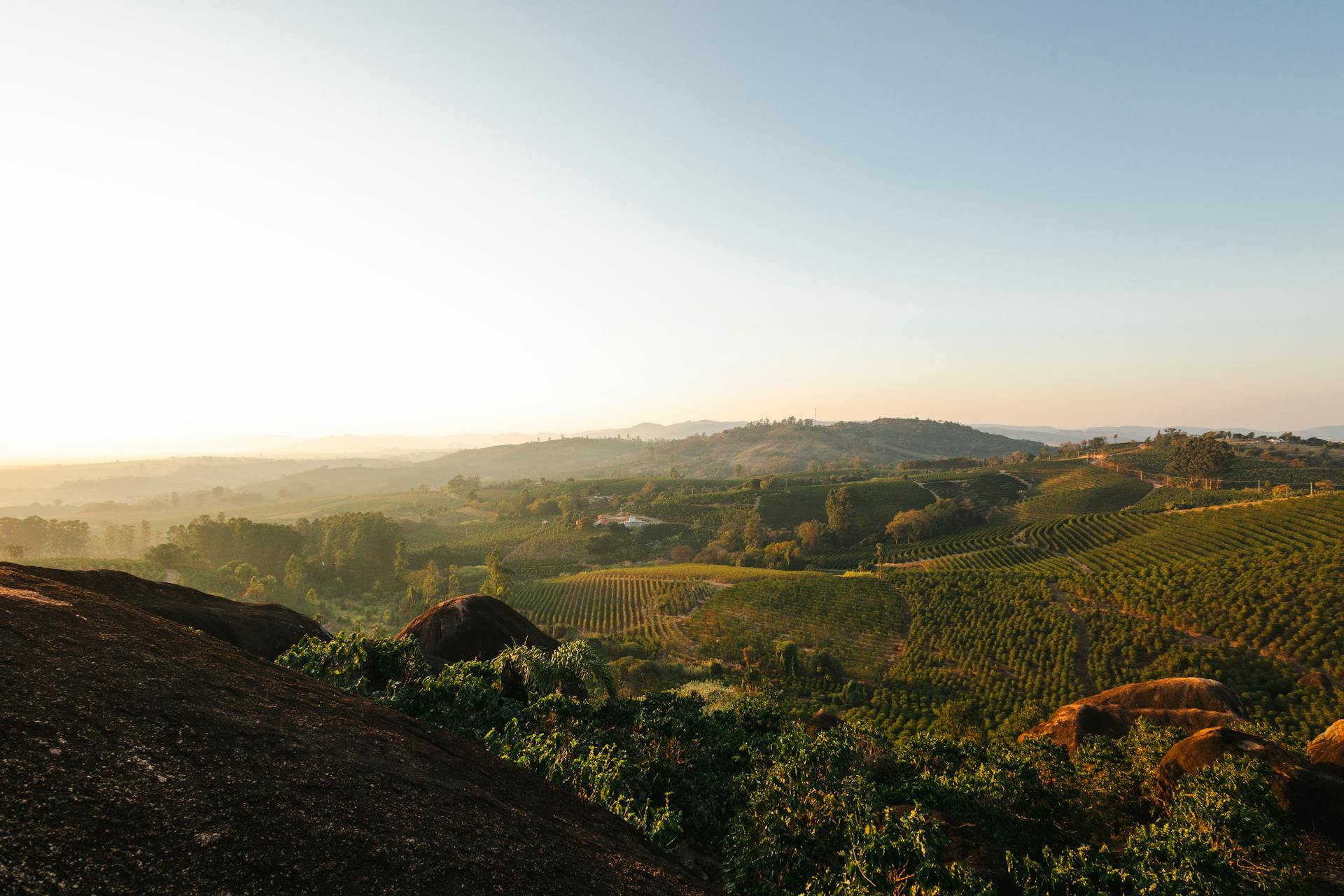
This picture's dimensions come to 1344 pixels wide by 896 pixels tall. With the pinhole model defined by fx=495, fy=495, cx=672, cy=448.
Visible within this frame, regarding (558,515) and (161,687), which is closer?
(161,687)

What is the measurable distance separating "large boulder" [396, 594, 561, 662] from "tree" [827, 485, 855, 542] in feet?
319

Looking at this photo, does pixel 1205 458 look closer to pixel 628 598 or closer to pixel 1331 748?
pixel 1331 748

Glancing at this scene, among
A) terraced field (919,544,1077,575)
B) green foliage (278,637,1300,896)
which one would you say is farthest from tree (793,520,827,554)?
green foliage (278,637,1300,896)

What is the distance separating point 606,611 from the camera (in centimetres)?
7731

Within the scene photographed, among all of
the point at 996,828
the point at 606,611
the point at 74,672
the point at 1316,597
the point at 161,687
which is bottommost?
the point at 606,611

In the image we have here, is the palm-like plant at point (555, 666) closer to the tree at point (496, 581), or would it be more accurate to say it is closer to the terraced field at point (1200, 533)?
the tree at point (496, 581)

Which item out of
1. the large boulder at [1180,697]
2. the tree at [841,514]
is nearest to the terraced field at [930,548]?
the tree at [841,514]

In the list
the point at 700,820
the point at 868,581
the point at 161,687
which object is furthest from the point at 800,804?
the point at 868,581

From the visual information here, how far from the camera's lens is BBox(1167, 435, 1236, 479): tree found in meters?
101

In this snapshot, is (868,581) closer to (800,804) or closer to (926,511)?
(926,511)

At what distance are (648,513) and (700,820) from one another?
13553 cm

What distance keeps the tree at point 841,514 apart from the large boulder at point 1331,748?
94234mm

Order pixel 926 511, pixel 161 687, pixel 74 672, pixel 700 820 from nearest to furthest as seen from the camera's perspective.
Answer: pixel 74 672, pixel 161 687, pixel 700 820, pixel 926 511

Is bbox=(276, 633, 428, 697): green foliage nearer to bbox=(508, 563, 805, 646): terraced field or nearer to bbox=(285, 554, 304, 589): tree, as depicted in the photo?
bbox=(508, 563, 805, 646): terraced field
